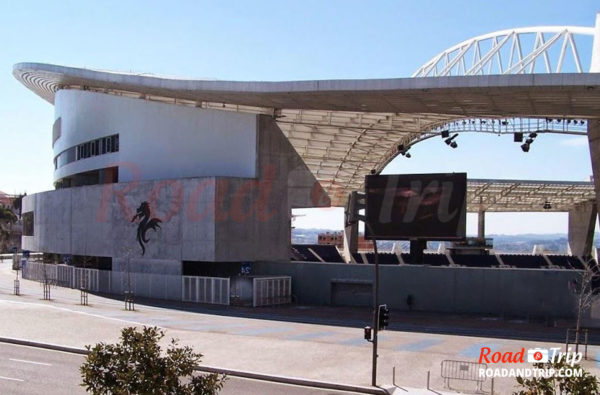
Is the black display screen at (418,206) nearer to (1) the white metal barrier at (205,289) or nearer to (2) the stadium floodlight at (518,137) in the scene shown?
(2) the stadium floodlight at (518,137)

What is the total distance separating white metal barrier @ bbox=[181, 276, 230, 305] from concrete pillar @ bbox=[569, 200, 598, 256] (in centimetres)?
6588

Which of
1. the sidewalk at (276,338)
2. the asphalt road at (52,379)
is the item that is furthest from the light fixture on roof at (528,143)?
the asphalt road at (52,379)

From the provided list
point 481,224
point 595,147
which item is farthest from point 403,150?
point 481,224

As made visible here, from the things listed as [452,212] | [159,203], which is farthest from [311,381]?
[159,203]

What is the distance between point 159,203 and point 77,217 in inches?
502

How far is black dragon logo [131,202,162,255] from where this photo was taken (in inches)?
2092

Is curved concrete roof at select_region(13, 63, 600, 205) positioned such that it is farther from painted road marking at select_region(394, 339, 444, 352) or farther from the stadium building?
painted road marking at select_region(394, 339, 444, 352)

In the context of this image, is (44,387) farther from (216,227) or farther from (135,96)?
(135,96)

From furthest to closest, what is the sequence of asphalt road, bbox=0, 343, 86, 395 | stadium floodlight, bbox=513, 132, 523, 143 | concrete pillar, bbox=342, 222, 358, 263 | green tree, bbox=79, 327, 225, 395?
concrete pillar, bbox=342, 222, 358, 263, stadium floodlight, bbox=513, 132, 523, 143, asphalt road, bbox=0, 343, 86, 395, green tree, bbox=79, 327, 225, 395

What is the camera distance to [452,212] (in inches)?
1937

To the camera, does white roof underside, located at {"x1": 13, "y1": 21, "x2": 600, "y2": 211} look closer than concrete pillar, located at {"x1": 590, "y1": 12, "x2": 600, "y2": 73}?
Yes

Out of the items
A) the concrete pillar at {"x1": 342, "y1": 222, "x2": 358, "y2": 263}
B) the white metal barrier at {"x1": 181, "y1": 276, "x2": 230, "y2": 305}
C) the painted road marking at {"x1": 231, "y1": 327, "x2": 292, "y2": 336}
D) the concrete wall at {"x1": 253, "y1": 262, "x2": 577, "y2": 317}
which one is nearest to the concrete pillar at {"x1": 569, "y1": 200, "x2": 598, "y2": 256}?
the concrete pillar at {"x1": 342, "y1": 222, "x2": 358, "y2": 263}

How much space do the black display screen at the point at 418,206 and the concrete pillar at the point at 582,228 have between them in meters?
55.5

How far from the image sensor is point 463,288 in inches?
1754
